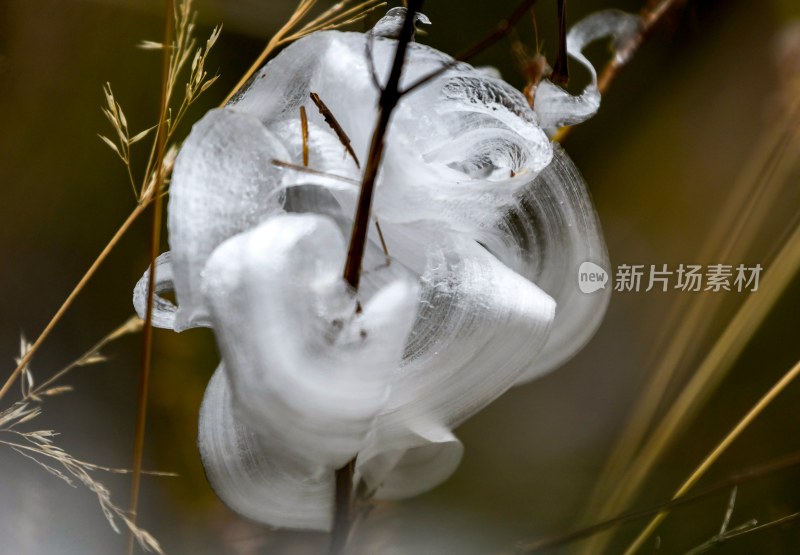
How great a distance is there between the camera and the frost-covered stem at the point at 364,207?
0.33ft

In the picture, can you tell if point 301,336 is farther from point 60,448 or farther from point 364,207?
point 60,448

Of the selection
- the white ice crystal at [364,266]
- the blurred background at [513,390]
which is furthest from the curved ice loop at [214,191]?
the blurred background at [513,390]

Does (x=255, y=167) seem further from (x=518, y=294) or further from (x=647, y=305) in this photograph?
(x=647, y=305)

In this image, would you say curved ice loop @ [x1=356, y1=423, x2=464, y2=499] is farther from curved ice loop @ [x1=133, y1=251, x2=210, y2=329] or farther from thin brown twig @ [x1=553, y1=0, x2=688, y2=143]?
thin brown twig @ [x1=553, y1=0, x2=688, y2=143]

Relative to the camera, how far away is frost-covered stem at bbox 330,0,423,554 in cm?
10

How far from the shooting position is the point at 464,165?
0.15m

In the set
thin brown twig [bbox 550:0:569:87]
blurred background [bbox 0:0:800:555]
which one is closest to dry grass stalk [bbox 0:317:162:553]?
blurred background [bbox 0:0:800:555]

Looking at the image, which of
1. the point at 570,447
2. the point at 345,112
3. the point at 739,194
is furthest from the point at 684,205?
the point at 345,112

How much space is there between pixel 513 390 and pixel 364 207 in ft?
0.72

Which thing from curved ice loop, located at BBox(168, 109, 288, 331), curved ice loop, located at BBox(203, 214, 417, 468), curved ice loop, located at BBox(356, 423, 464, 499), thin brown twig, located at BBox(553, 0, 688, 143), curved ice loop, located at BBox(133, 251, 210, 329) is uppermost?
thin brown twig, located at BBox(553, 0, 688, 143)

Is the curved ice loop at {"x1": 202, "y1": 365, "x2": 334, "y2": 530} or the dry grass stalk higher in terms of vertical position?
the curved ice loop at {"x1": 202, "y1": 365, "x2": 334, "y2": 530}

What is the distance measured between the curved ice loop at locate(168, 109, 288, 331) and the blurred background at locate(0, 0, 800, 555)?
0.17 metres

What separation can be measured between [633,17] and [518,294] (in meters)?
0.21

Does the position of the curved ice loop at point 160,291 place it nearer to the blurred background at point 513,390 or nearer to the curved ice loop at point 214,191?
the curved ice loop at point 214,191
